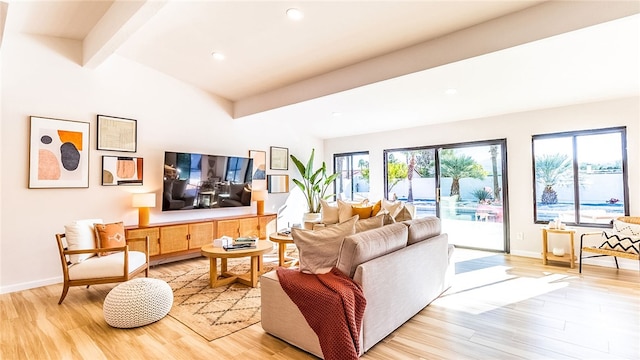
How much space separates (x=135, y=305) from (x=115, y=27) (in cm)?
289

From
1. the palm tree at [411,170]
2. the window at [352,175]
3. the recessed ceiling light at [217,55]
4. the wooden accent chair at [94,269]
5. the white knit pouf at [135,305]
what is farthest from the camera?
the window at [352,175]

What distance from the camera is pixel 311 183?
707cm

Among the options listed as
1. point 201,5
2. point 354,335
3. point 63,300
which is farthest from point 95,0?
point 354,335

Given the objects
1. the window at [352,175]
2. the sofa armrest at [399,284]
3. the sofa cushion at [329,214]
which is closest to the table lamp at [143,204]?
the sofa cushion at [329,214]

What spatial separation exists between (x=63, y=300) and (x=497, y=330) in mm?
4380

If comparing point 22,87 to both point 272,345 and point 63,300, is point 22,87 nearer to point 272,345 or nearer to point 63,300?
point 63,300

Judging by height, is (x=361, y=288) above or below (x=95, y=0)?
below

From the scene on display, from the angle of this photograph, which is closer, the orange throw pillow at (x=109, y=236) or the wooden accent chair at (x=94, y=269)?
the wooden accent chair at (x=94, y=269)

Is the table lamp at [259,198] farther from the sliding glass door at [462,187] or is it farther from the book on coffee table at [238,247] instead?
the sliding glass door at [462,187]

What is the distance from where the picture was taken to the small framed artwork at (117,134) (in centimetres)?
431

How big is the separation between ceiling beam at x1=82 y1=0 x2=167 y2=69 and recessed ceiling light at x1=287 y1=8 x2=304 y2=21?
116cm

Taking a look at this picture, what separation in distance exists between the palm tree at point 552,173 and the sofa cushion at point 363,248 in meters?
3.82

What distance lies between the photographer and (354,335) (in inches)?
79.4

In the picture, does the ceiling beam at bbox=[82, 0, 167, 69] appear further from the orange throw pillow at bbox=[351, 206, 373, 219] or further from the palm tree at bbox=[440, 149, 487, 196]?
the palm tree at bbox=[440, 149, 487, 196]
